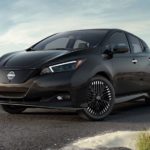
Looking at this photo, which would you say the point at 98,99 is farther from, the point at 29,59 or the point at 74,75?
the point at 29,59

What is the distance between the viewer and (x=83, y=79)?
29.8 ft

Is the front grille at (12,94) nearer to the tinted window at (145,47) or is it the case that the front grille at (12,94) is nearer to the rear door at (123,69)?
the rear door at (123,69)

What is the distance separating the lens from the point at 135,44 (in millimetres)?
11328

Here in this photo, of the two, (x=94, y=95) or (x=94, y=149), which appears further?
(x=94, y=95)

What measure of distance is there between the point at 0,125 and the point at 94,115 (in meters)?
1.57

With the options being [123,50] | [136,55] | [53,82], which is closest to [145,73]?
[136,55]

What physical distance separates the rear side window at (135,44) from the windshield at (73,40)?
89 centimetres

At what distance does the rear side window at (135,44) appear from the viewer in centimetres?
1118

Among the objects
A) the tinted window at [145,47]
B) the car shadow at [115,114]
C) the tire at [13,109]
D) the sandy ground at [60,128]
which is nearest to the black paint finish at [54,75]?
the sandy ground at [60,128]

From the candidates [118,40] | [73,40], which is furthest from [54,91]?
[118,40]

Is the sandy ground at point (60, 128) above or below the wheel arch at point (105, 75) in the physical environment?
below

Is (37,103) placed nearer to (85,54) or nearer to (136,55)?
(85,54)

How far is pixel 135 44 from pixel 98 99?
2300mm

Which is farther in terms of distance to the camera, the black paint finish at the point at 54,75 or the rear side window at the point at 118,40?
the rear side window at the point at 118,40
